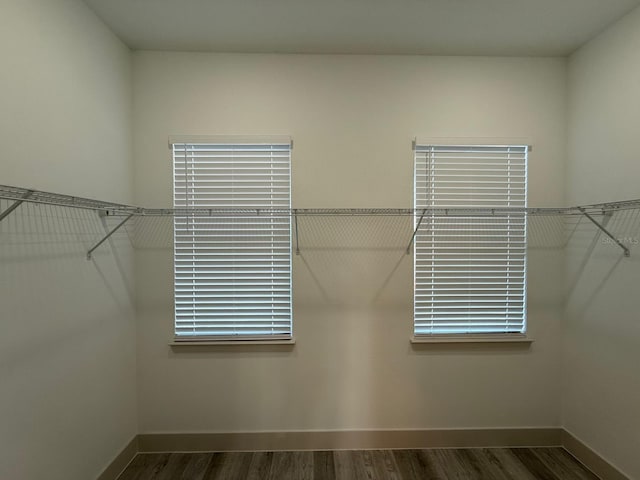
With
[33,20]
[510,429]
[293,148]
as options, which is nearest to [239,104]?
[293,148]

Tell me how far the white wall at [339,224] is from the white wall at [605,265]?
15cm

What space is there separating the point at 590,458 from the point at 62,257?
3.28 metres

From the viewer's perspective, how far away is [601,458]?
1915mm

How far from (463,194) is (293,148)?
1.22 m

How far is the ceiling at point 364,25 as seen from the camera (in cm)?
170

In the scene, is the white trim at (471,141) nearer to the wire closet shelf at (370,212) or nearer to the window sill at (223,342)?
the wire closet shelf at (370,212)

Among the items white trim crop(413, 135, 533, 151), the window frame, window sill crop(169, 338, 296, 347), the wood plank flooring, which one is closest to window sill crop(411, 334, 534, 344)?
the window frame

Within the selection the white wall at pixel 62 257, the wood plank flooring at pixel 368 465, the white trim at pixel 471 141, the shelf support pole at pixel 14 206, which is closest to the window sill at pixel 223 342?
the white wall at pixel 62 257

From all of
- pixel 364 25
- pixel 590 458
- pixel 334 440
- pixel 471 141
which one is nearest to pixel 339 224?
pixel 471 141

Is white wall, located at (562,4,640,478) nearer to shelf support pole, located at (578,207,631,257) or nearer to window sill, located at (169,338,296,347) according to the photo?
shelf support pole, located at (578,207,631,257)

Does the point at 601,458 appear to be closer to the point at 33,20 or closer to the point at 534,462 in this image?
the point at 534,462

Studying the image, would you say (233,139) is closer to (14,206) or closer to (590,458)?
(14,206)

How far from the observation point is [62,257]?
154cm

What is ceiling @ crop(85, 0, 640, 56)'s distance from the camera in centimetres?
170
